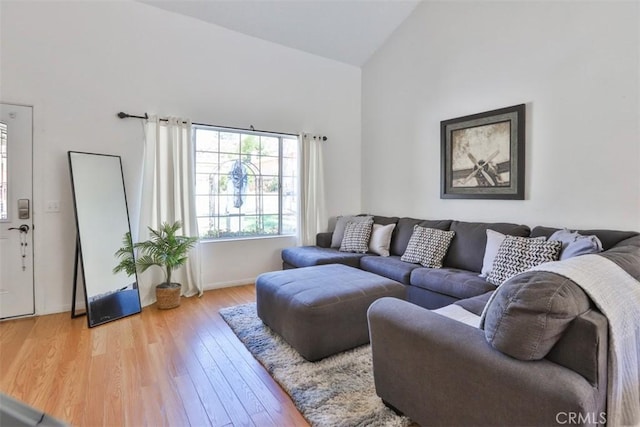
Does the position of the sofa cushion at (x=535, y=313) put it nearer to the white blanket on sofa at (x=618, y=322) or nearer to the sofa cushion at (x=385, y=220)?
the white blanket on sofa at (x=618, y=322)

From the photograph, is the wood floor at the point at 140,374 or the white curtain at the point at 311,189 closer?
the wood floor at the point at 140,374

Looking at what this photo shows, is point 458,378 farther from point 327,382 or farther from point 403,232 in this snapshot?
point 403,232

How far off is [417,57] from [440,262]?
255cm

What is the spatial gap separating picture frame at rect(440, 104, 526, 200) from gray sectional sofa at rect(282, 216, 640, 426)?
148 cm

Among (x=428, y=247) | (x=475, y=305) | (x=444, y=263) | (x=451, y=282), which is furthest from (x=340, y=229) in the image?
(x=475, y=305)

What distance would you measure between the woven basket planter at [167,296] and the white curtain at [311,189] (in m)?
1.71

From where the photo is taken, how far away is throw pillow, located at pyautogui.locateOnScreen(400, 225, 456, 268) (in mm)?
3240

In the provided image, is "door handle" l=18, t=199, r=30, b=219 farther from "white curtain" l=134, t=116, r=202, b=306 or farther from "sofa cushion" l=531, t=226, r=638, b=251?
"sofa cushion" l=531, t=226, r=638, b=251

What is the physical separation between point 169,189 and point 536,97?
147 inches

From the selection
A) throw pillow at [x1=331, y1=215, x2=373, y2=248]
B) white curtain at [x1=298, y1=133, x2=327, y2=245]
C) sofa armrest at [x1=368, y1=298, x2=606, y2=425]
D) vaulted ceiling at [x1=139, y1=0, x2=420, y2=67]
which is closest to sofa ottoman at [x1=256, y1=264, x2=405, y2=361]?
sofa armrest at [x1=368, y1=298, x2=606, y2=425]

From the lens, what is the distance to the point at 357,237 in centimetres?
401

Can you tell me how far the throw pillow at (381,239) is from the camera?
12.8 ft

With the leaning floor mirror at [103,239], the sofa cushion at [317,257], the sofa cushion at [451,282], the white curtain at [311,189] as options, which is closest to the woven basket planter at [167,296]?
the leaning floor mirror at [103,239]

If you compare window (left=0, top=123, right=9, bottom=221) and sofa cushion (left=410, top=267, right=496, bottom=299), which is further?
window (left=0, top=123, right=9, bottom=221)
